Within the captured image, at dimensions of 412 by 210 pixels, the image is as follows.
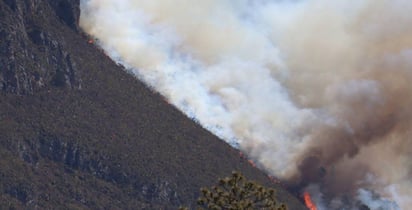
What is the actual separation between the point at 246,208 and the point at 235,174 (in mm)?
2593

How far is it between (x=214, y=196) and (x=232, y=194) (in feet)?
4.79

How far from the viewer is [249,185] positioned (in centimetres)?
13100

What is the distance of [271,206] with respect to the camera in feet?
431

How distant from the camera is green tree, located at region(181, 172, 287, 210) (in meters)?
130

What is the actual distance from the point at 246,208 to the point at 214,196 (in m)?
2.51

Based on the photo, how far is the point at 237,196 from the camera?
132 meters

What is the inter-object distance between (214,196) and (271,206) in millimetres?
4276

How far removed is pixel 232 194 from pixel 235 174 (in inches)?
77.5

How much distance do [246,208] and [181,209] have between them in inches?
189

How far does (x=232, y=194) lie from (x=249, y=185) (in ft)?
4.77

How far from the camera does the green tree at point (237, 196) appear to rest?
13050cm

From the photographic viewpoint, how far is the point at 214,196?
130750 mm

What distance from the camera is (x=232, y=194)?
131375 millimetres
